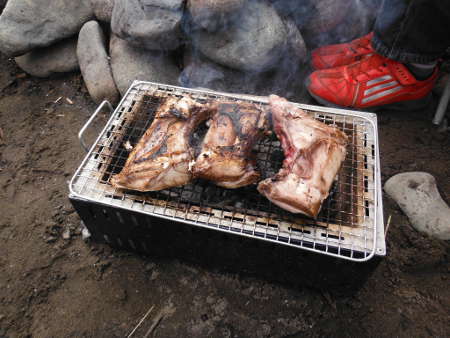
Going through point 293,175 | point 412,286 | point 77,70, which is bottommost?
point 412,286

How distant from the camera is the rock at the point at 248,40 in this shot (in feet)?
13.4

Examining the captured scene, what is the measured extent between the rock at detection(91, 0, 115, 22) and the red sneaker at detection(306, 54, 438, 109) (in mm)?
3006

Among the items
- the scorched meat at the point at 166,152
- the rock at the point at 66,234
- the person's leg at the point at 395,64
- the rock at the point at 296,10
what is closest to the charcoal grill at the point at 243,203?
the scorched meat at the point at 166,152

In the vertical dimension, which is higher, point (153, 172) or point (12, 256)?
point (153, 172)

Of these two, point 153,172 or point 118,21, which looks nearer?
point 153,172

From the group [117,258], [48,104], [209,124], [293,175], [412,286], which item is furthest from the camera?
[48,104]

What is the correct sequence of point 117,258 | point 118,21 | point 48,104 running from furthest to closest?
1. point 48,104
2. point 118,21
3. point 117,258

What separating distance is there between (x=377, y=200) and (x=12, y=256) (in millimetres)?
3281

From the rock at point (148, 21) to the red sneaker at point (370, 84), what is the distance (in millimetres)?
1926

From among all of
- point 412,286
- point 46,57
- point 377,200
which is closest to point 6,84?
point 46,57

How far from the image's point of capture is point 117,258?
3236mm

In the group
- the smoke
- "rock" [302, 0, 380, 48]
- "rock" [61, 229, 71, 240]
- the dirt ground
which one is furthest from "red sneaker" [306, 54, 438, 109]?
"rock" [61, 229, 71, 240]

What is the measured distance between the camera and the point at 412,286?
302 cm

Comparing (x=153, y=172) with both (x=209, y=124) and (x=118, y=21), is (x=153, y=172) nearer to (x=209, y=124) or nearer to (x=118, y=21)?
(x=209, y=124)
